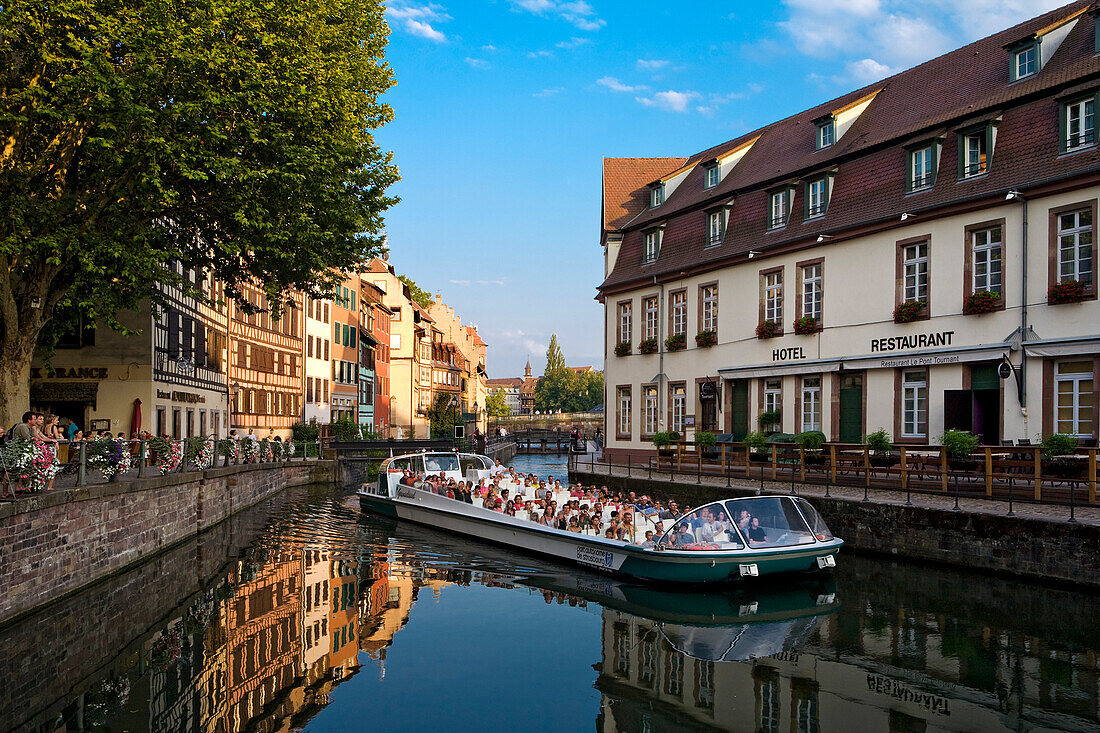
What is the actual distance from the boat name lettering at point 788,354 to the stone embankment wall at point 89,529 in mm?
16490

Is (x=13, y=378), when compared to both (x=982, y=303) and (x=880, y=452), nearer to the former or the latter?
(x=880, y=452)

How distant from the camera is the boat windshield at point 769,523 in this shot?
16.0 meters

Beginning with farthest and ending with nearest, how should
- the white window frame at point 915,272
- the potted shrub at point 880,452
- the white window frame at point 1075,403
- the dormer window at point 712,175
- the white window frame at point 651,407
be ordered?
the white window frame at point 651,407 → the dormer window at point 712,175 → the white window frame at point 915,272 → the potted shrub at point 880,452 → the white window frame at point 1075,403

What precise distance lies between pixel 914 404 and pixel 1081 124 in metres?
7.50

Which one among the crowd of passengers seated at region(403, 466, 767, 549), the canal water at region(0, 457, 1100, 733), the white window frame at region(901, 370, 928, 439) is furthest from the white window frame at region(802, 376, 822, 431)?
the canal water at region(0, 457, 1100, 733)

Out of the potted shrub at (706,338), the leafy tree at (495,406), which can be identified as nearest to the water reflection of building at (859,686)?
the potted shrub at (706,338)

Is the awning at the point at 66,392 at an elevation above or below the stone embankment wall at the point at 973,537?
above

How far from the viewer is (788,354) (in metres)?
28.1

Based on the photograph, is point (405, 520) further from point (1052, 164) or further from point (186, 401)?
point (1052, 164)

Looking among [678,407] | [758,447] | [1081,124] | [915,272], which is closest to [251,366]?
[678,407]

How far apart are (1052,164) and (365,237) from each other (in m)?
15.6

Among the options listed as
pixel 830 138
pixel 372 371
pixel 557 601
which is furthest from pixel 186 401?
pixel 372 371

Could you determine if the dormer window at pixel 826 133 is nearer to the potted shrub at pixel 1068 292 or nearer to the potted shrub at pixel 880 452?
the potted shrub at pixel 1068 292

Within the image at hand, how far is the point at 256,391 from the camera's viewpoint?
42062 millimetres
